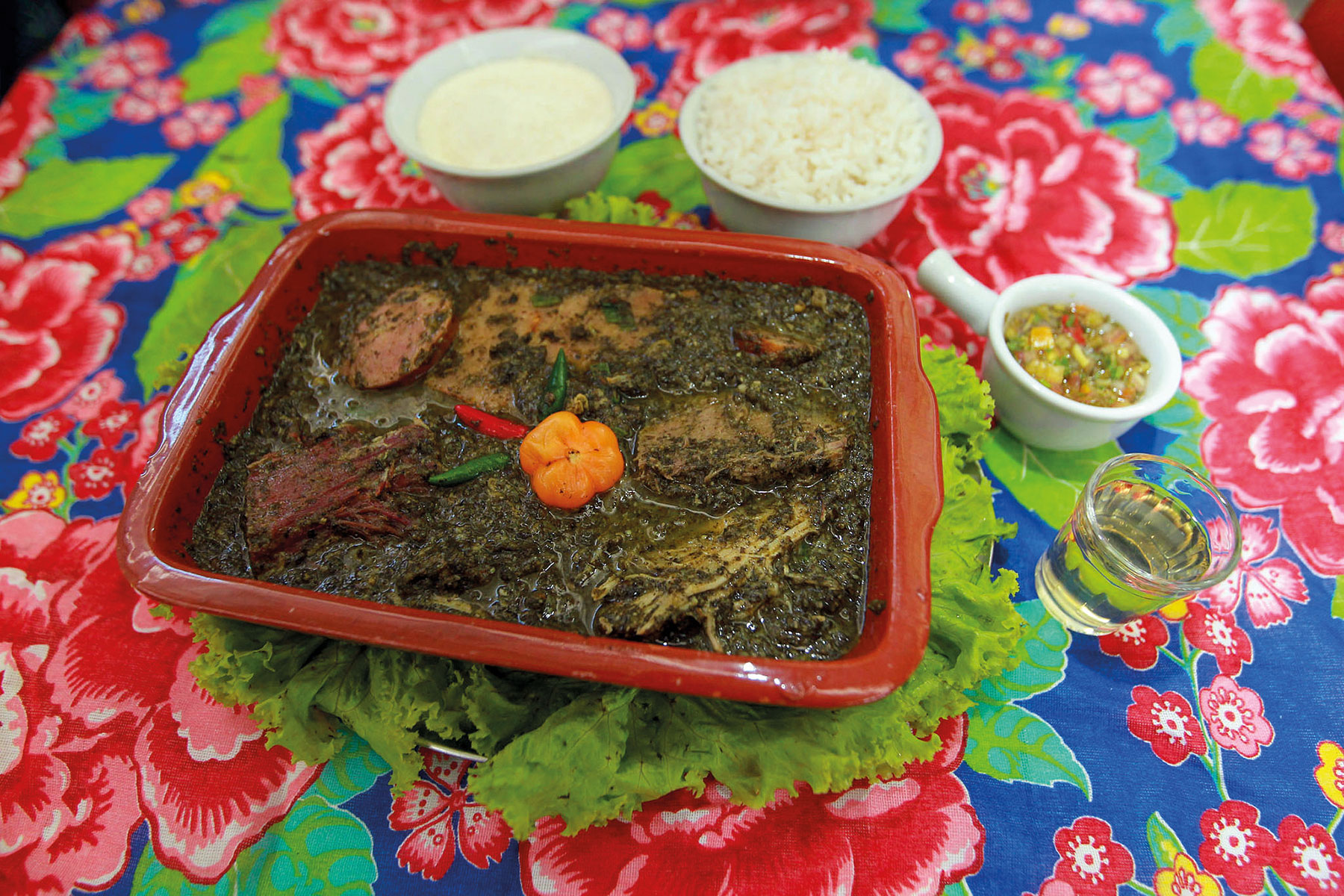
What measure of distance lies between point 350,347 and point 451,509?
2.38 ft

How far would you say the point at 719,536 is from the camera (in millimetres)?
1986

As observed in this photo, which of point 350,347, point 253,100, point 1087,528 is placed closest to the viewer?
point 1087,528

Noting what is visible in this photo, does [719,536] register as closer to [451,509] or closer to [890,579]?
[890,579]

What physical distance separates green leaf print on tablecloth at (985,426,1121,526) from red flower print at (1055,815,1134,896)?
2.98 ft

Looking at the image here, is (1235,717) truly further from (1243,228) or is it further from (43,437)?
(43,437)

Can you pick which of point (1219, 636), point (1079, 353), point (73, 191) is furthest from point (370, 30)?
point (1219, 636)

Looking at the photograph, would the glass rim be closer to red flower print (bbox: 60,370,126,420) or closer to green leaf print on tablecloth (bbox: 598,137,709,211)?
green leaf print on tablecloth (bbox: 598,137,709,211)

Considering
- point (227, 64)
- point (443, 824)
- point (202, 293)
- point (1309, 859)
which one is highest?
point (227, 64)

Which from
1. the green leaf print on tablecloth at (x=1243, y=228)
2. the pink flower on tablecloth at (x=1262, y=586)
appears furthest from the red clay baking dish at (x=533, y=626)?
the green leaf print on tablecloth at (x=1243, y=228)

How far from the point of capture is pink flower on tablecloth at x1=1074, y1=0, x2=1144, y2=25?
3793mm

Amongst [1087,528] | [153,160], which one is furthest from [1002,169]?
[153,160]

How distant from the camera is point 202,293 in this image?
9.52 ft

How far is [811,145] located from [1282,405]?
1.98 metres

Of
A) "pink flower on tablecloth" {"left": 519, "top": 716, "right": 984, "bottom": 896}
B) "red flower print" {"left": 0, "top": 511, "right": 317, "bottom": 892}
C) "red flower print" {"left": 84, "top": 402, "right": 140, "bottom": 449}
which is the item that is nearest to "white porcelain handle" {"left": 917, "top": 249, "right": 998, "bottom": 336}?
"pink flower on tablecloth" {"left": 519, "top": 716, "right": 984, "bottom": 896}
